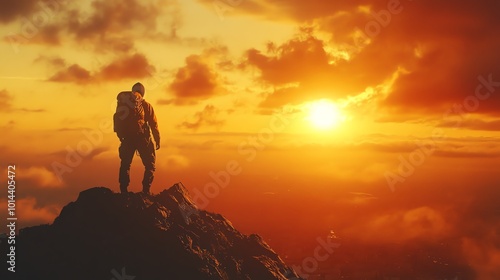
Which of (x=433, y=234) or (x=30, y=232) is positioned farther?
(x=433, y=234)

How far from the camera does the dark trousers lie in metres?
24.4

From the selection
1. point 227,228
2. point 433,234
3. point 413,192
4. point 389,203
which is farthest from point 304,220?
point 413,192

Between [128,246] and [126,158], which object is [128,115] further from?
[128,246]

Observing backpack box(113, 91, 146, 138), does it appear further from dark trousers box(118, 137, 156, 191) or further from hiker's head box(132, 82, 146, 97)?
dark trousers box(118, 137, 156, 191)

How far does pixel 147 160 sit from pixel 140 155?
1.28 ft

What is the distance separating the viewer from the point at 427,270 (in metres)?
76.2

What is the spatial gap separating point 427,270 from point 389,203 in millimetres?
82875

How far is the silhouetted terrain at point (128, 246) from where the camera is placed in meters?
21.1

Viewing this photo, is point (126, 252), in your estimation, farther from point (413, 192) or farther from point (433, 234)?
point (413, 192)
